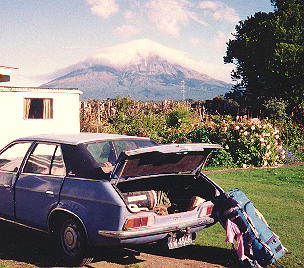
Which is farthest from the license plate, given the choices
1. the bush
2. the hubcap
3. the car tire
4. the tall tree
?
the tall tree

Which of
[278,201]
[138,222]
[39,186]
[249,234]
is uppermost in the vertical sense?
[39,186]

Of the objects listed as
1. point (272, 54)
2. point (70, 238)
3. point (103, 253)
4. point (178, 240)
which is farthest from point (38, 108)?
point (272, 54)

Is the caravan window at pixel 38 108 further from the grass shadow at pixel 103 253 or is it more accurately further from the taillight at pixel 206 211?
the taillight at pixel 206 211

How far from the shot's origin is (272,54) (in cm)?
3756

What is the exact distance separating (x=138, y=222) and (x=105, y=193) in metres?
0.51

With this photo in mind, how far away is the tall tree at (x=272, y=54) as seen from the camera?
121 feet

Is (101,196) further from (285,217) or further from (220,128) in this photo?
(220,128)

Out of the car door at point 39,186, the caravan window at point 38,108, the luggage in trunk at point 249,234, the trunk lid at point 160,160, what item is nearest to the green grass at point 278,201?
the luggage in trunk at point 249,234

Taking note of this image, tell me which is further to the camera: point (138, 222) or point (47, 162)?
point (47, 162)

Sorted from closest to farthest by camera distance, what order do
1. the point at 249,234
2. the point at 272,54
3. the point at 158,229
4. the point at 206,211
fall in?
the point at 158,229 → the point at 249,234 → the point at 206,211 → the point at 272,54

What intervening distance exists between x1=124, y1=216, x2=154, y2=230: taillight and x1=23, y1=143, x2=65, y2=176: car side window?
1237mm

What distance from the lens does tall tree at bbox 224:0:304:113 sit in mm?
36875

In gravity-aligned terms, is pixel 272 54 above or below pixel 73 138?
above

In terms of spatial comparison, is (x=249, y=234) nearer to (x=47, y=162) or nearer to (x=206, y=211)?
(x=206, y=211)
